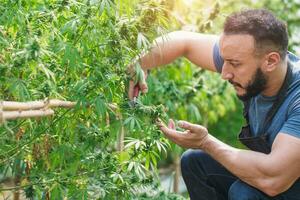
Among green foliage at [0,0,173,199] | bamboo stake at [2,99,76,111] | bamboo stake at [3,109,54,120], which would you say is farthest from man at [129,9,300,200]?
bamboo stake at [3,109,54,120]

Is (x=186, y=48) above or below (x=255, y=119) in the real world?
above

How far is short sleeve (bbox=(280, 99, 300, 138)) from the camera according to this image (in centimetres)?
314

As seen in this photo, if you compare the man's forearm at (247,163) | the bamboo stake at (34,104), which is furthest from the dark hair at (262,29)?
the bamboo stake at (34,104)

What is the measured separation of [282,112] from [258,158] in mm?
335

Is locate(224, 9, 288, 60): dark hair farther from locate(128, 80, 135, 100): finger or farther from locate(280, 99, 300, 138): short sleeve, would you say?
locate(128, 80, 135, 100): finger

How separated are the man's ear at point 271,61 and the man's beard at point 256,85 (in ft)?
0.13

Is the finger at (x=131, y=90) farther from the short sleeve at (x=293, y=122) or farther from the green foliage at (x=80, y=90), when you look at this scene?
the short sleeve at (x=293, y=122)

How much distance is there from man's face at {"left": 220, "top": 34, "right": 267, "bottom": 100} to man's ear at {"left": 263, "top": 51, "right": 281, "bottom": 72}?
3 centimetres

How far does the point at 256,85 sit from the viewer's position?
11.0ft

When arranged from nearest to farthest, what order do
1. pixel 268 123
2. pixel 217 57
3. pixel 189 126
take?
pixel 189 126
pixel 268 123
pixel 217 57

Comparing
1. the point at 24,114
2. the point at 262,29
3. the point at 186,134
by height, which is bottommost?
the point at 186,134

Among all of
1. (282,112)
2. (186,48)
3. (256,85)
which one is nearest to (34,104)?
(256,85)

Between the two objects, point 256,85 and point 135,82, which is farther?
point 256,85

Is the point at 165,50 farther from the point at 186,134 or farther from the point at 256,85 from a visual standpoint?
the point at 186,134
